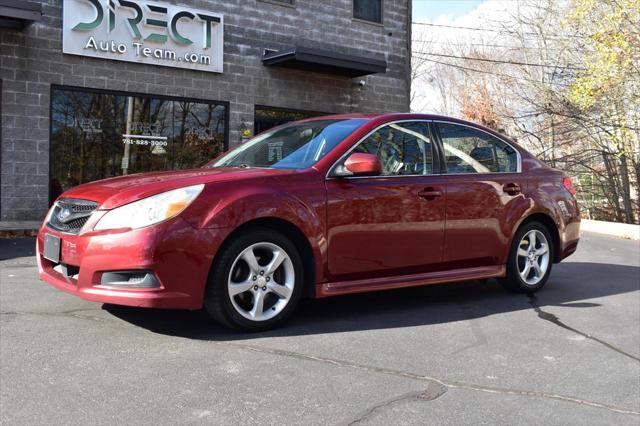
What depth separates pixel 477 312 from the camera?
→ 18.4 ft

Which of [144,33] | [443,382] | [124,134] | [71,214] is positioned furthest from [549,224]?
[144,33]

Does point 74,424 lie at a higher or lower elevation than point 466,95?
lower

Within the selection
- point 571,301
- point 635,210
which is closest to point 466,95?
point 635,210

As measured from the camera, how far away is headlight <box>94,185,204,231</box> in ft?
13.8

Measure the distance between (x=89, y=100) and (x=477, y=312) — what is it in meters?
8.78

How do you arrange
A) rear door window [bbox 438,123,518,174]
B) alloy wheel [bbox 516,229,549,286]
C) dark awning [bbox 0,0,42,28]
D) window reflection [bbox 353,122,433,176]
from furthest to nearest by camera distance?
dark awning [bbox 0,0,42,28]
alloy wheel [bbox 516,229,549,286]
rear door window [bbox 438,123,518,174]
window reflection [bbox 353,122,433,176]

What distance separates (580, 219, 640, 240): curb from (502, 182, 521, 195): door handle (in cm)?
953

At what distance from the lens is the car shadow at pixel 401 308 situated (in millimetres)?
4711

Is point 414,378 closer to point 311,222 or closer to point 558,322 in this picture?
point 311,222

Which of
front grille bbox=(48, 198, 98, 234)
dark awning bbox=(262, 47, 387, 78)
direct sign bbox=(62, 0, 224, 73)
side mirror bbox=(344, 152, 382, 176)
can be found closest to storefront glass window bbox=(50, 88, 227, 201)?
direct sign bbox=(62, 0, 224, 73)

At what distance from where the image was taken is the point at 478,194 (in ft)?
19.0

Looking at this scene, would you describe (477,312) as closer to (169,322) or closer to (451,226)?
(451,226)

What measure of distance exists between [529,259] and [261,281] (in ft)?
9.97

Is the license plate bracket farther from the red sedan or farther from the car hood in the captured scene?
the car hood
